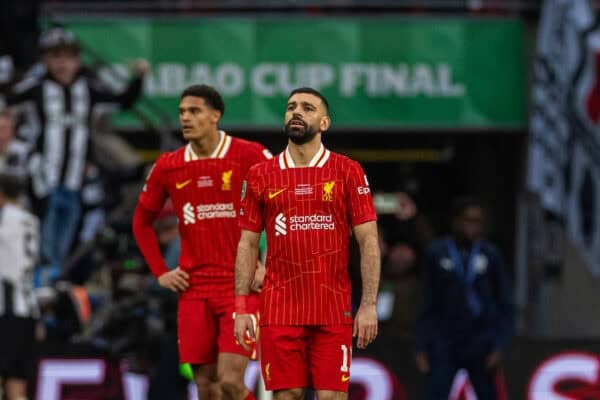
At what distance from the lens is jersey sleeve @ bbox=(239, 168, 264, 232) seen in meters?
9.26

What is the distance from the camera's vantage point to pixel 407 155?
2255cm


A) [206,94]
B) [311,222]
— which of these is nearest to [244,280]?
[311,222]

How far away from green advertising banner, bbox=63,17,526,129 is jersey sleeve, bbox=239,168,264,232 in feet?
36.3

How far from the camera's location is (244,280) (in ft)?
30.4

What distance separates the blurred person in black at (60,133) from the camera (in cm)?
1609

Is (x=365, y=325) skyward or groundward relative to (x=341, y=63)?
groundward

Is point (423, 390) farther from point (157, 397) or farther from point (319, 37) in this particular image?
point (319, 37)

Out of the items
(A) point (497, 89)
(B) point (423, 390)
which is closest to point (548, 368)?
(B) point (423, 390)

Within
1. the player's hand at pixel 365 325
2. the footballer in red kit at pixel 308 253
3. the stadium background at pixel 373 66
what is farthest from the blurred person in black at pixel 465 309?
the stadium background at pixel 373 66

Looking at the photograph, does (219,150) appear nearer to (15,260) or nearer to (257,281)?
(257,281)

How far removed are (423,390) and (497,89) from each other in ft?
24.1

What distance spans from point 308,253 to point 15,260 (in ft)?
13.7

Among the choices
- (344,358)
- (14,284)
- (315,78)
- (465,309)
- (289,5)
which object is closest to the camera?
(344,358)

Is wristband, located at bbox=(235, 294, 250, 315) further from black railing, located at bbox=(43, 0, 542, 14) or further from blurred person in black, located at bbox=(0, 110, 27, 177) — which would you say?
black railing, located at bbox=(43, 0, 542, 14)
